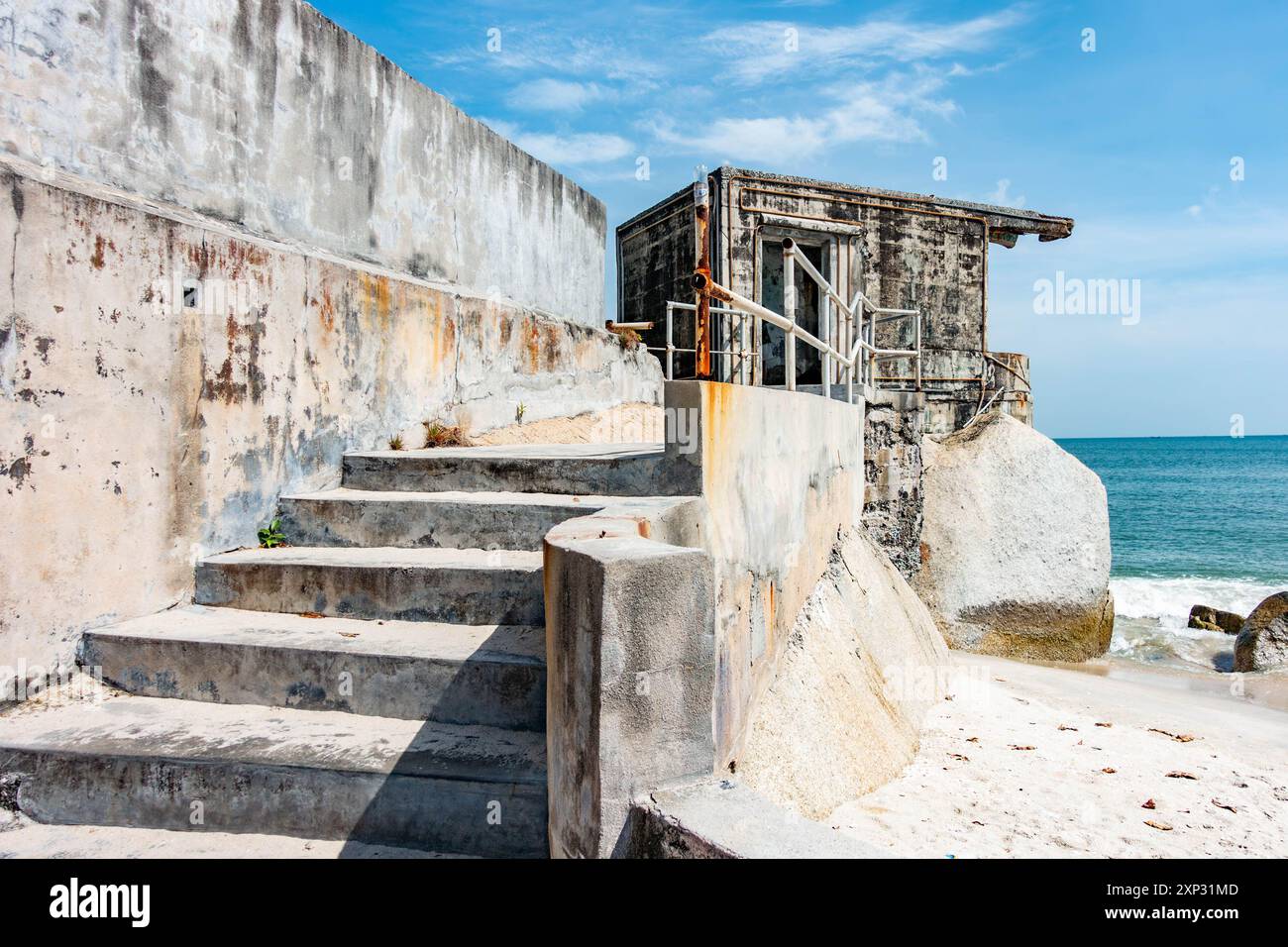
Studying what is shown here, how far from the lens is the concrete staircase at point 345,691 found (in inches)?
92.2

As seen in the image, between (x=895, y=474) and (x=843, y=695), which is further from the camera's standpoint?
(x=895, y=474)

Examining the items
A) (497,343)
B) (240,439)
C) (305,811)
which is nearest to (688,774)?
(305,811)

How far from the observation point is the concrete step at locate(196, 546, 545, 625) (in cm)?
310

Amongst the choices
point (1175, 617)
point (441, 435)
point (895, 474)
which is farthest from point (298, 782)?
point (1175, 617)

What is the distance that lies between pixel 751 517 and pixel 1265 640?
10706 millimetres

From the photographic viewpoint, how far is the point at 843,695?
448 cm

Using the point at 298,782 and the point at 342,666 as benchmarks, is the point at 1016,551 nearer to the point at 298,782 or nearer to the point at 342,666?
the point at 342,666

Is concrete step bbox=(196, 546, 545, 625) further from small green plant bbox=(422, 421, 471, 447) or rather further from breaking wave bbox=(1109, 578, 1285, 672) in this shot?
breaking wave bbox=(1109, 578, 1285, 672)

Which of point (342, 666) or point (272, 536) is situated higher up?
point (272, 536)

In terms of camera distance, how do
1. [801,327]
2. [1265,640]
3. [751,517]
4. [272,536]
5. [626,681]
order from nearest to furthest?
[626,681] → [751,517] → [272,536] → [801,327] → [1265,640]

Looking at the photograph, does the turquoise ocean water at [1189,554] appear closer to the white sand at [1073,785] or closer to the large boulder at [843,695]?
the white sand at [1073,785]

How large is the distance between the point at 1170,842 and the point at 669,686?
3.68 meters

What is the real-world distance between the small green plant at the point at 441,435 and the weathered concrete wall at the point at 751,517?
7.32ft
